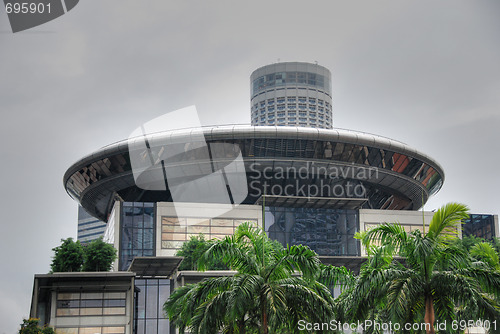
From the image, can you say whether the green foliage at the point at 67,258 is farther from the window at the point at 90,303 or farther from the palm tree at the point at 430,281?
the palm tree at the point at 430,281

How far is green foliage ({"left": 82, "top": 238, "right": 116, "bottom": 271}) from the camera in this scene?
61031mm

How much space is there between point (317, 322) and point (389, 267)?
294cm

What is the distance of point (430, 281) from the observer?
2133cm

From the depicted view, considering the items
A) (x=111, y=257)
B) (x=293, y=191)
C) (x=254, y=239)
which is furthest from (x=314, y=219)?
(x=254, y=239)

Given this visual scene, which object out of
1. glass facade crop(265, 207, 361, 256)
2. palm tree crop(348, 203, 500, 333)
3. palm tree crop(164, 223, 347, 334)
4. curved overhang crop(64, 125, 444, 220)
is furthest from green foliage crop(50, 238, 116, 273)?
palm tree crop(348, 203, 500, 333)

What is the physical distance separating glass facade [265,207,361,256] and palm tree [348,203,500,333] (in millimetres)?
50167

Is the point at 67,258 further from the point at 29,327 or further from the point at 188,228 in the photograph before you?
the point at 29,327

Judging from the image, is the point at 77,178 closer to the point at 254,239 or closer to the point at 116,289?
the point at 116,289

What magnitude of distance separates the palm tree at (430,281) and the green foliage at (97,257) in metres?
41.7

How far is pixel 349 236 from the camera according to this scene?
73812 millimetres

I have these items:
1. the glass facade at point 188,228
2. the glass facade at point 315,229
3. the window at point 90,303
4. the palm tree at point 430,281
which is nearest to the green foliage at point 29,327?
the window at point 90,303

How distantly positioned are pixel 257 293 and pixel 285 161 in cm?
5201

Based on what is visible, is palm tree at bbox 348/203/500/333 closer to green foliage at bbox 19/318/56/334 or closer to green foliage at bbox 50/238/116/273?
green foliage at bbox 19/318/56/334

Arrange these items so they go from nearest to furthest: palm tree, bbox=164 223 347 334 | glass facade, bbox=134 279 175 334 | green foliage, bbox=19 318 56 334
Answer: palm tree, bbox=164 223 347 334 → green foliage, bbox=19 318 56 334 → glass facade, bbox=134 279 175 334
